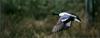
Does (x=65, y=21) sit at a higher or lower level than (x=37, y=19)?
higher

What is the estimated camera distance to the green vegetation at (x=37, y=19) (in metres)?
4.98

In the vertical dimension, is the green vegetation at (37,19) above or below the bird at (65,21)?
below

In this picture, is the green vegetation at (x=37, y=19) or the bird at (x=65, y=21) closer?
the bird at (x=65, y=21)

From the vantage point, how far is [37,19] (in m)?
5.91

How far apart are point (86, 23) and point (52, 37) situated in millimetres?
668

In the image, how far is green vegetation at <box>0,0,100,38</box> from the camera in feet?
16.4

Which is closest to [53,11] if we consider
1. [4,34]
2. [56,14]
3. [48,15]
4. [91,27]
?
[48,15]

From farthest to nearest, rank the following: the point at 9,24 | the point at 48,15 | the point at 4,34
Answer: the point at 48,15, the point at 9,24, the point at 4,34

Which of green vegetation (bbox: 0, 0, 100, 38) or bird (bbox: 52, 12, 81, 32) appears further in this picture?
green vegetation (bbox: 0, 0, 100, 38)

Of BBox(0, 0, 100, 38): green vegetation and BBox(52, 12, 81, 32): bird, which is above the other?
BBox(52, 12, 81, 32): bird

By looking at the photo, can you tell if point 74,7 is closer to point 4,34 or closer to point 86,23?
point 86,23

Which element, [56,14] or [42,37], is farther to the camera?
[56,14]

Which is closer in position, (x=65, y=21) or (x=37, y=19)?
(x=65, y=21)

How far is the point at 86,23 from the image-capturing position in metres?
5.38
